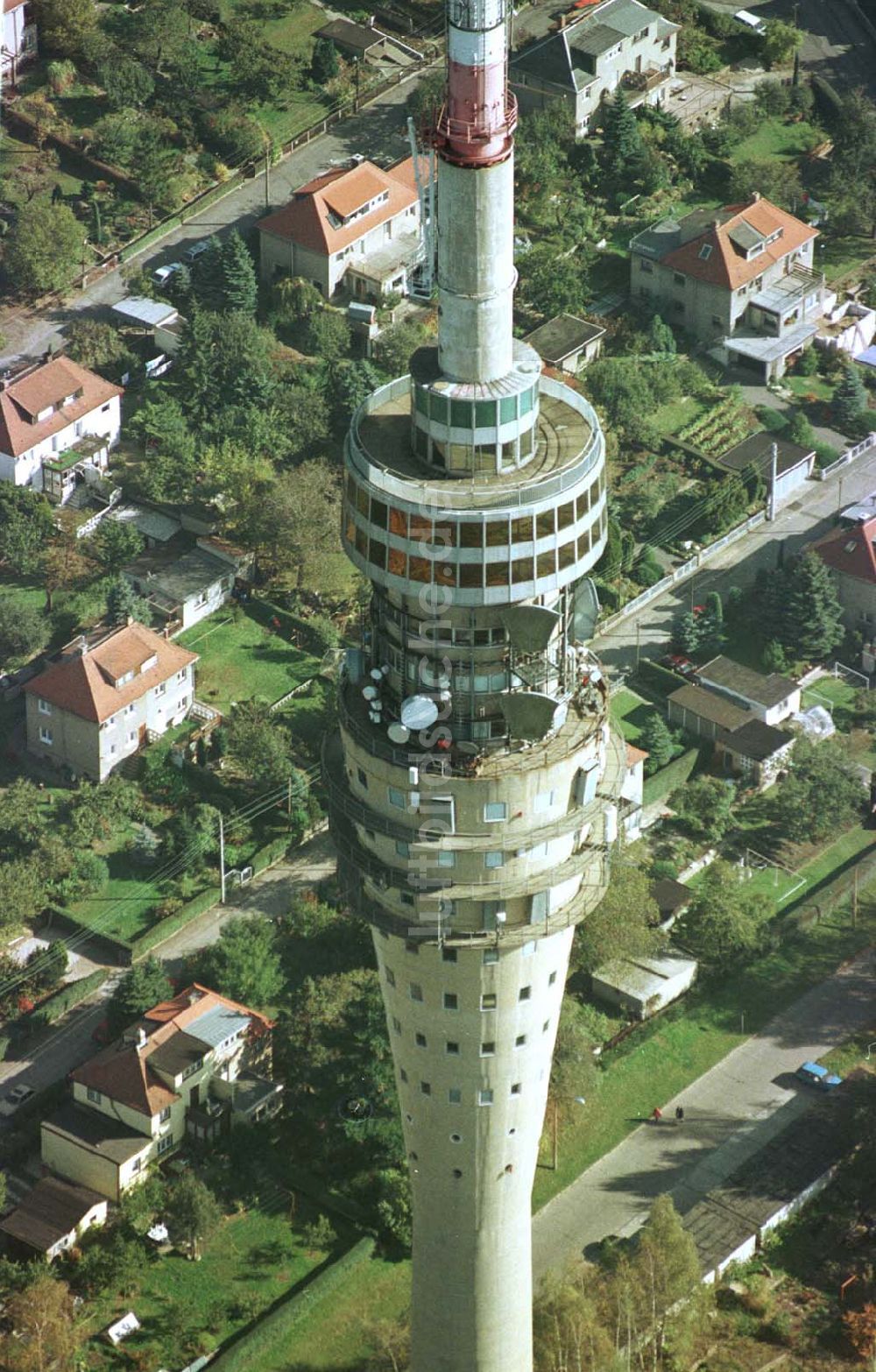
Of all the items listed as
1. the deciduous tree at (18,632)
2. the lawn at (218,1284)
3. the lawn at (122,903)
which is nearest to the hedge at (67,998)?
the lawn at (122,903)

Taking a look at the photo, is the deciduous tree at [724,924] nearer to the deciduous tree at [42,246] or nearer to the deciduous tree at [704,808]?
the deciduous tree at [704,808]

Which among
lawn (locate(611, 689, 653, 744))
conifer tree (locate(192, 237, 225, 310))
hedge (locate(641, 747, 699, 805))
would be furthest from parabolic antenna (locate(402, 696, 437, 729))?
conifer tree (locate(192, 237, 225, 310))

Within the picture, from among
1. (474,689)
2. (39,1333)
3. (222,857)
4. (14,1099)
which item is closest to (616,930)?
(222,857)

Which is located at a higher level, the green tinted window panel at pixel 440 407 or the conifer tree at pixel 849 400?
the green tinted window panel at pixel 440 407

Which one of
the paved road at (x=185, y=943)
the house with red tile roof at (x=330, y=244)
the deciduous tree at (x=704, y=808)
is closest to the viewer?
the paved road at (x=185, y=943)

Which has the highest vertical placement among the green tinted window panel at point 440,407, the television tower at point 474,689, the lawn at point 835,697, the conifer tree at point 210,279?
the green tinted window panel at point 440,407

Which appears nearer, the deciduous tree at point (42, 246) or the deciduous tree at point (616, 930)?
the deciduous tree at point (616, 930)

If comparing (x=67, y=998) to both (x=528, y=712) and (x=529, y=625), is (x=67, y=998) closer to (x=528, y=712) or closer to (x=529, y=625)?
(x=528, y=712)
